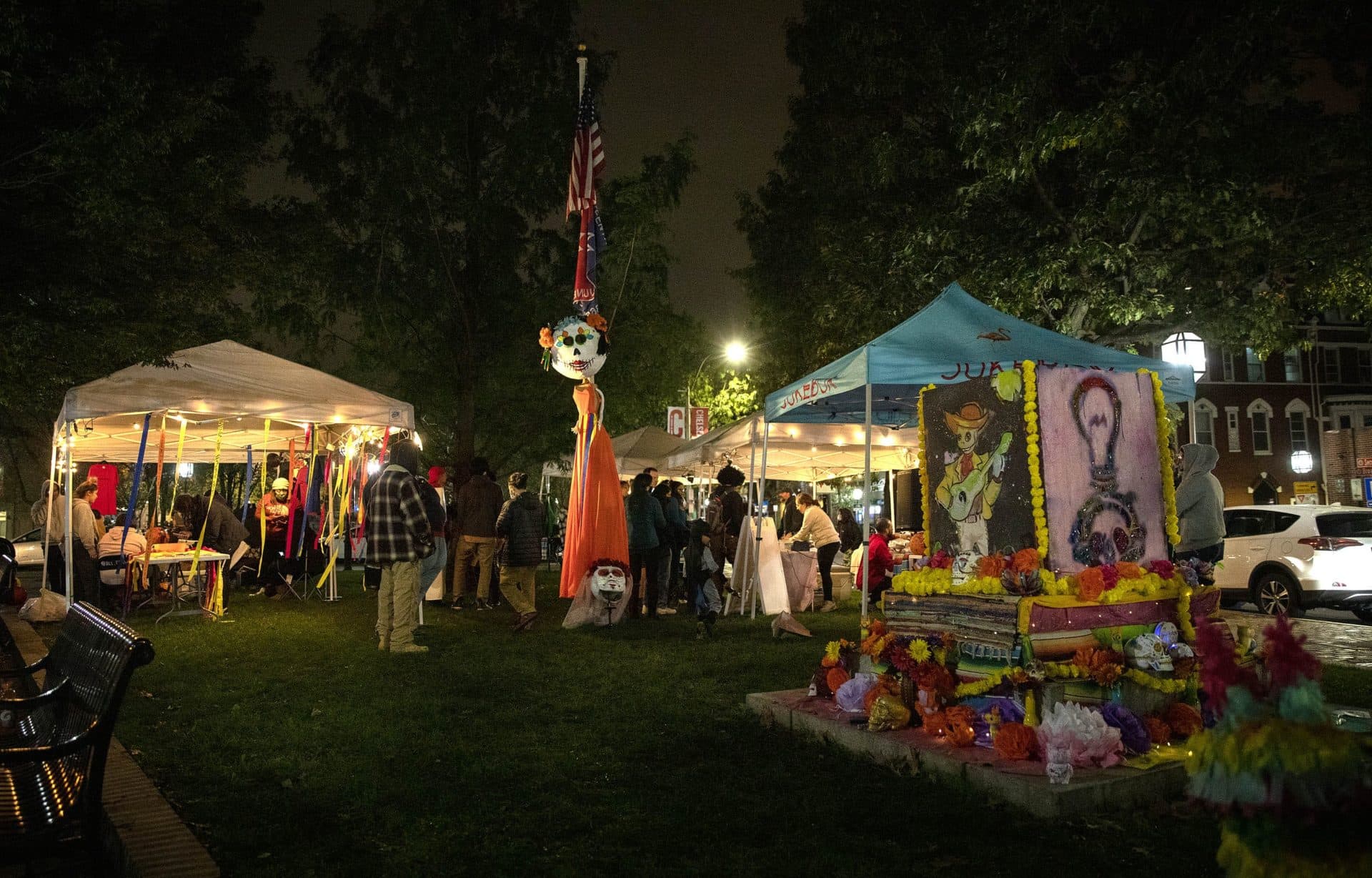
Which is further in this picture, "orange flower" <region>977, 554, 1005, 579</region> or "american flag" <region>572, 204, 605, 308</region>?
"american flag" <region>572, 204, 605, 308</region>

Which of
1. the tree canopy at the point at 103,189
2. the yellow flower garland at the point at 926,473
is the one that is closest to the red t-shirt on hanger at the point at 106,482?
the tree canopy at the point at 103,189

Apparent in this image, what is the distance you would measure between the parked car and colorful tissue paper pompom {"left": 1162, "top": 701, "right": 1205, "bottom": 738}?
340 inches

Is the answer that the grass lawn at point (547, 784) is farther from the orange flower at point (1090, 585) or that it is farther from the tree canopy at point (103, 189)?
the tree canopy at point (103, 189)

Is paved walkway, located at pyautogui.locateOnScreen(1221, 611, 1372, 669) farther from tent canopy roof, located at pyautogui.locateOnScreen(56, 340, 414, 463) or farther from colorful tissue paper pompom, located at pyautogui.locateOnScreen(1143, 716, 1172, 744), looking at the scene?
tent canopy roof, located at pyautogui.locateOnScreen(56, 340, 414, 463)

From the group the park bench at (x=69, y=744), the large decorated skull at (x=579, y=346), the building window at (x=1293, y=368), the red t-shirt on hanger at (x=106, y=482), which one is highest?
the building window at (x=1293, y=368)

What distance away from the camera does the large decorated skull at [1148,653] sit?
5402 millimetres

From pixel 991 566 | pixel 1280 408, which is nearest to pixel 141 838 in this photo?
pixel 991 566

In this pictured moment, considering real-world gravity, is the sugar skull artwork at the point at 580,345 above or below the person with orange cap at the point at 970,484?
above

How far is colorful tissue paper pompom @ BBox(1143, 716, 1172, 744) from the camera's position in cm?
528

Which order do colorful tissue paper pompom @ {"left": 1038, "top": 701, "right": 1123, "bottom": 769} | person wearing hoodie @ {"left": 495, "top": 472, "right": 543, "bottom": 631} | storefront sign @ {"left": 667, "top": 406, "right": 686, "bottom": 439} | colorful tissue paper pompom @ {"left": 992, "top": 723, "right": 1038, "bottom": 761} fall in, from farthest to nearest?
storefront sign @ {"left": 667, "top": 406, "right": 686, "bottom": 439} → person wearing hoodie @ {"left": 495, "top": 472, "right": 543, "bottom": 631} → colorful tissue paper pompom @ {"left": 992, "top": 723, "right": 1038, "bottom": 761} → colorful tissue paper pompom @ {"left": 1038, "top": 701, "right": 1123, "bottom": 769}

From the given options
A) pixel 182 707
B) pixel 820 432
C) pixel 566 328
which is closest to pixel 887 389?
pixel 566 328

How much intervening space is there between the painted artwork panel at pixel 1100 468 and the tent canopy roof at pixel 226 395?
359 inches

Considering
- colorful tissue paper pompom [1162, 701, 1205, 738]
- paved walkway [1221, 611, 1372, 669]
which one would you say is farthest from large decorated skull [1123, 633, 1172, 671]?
paved walkway [1221, 611, 1372, 669]

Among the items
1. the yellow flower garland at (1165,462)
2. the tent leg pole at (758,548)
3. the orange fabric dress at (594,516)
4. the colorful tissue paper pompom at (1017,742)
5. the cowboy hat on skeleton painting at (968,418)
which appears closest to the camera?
the colorful tissue paper pompom at (1017,742)
